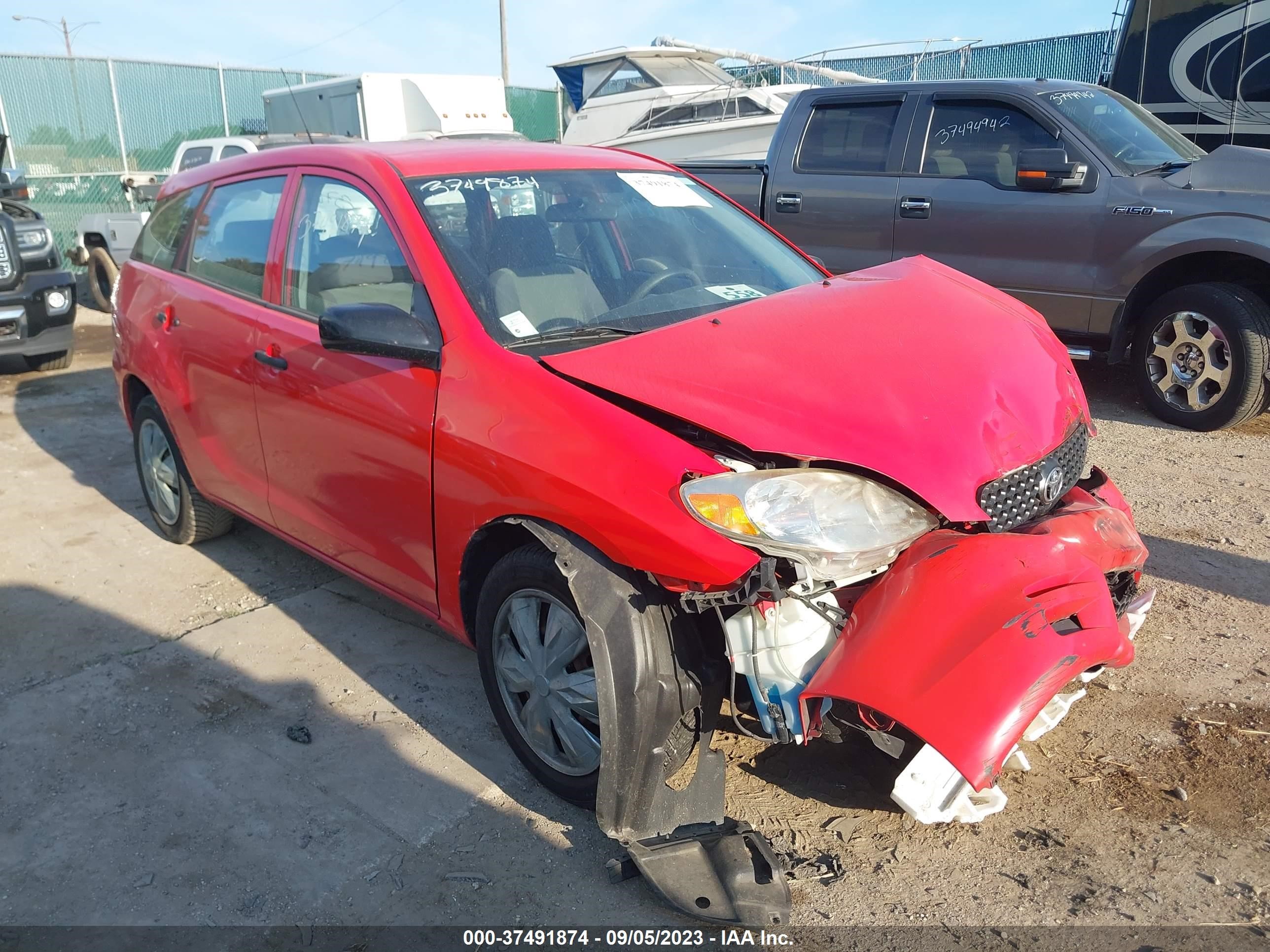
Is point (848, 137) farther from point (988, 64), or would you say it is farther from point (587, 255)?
point (988, 64)

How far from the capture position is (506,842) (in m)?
2.77

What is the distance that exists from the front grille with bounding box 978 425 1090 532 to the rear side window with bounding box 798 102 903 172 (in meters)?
4.90

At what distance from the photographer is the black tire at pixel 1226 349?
5.70 m

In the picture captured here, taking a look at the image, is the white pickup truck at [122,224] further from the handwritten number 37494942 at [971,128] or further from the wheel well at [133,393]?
the handwritten number 37494942 at [971,128]

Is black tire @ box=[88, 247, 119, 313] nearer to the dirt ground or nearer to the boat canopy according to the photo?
the boat canopy

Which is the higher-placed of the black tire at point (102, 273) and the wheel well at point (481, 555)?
the wheel well at point (481, 555)

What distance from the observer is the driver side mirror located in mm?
2938

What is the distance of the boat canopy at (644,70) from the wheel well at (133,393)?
34.9ft

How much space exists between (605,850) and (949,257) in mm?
5271

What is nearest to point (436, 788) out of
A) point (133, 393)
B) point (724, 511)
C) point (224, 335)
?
point (724, 511)

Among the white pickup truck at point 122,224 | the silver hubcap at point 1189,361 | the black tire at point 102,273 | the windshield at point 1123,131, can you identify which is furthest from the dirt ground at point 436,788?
the black tire at point 102,273

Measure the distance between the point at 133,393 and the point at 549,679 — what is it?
3276 millimetres

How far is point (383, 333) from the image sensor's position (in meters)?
2.93

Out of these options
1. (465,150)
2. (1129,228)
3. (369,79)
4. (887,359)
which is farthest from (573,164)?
(369,79)
